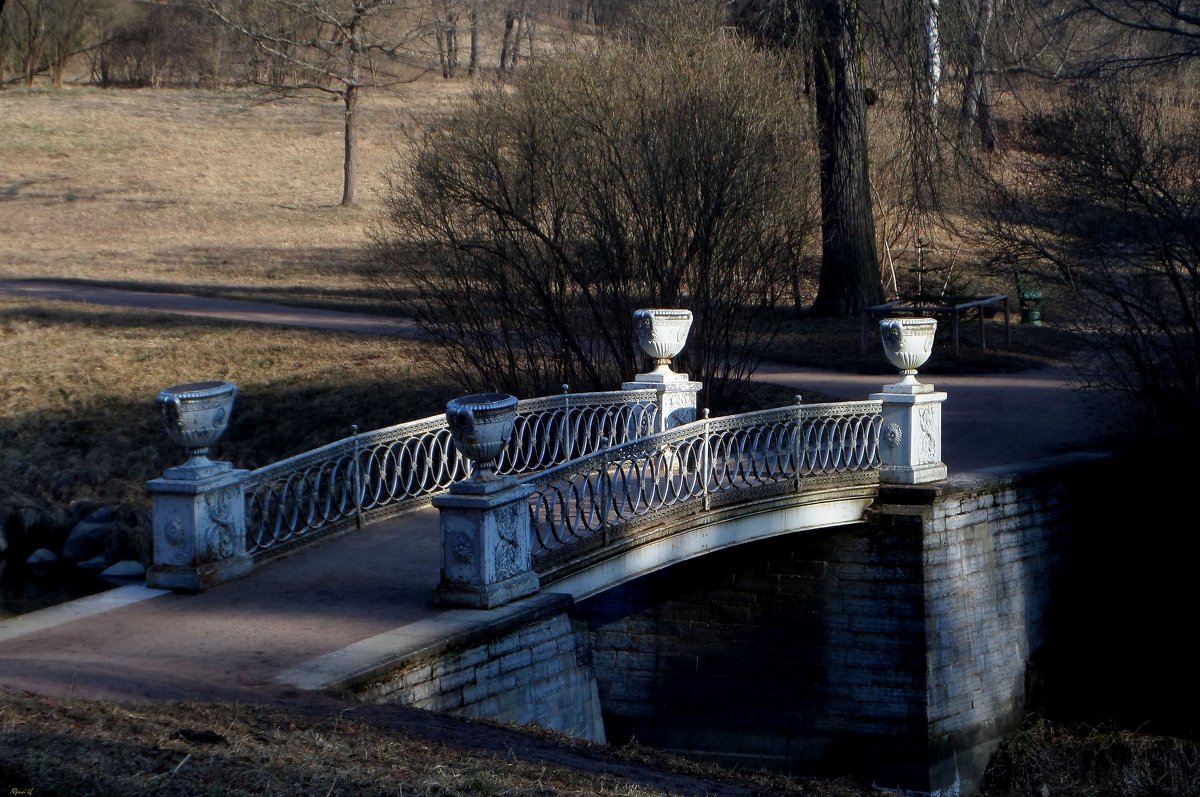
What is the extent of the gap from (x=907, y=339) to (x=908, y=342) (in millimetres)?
42

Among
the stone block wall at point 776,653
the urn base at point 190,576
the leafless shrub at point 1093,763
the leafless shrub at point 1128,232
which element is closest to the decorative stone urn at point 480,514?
the urn base at point 190,576

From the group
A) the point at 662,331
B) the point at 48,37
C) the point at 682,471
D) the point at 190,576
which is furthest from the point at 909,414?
the point at 48,37

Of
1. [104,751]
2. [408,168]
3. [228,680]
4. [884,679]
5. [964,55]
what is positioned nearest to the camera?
[104,751]

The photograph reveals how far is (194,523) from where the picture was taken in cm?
907

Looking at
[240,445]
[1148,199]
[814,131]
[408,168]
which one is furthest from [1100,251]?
[240,445]

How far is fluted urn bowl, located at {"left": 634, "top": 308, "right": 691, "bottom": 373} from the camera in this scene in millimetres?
12734

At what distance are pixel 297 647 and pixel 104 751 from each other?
2.55 metres

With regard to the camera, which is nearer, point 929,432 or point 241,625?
Result: point 241,625

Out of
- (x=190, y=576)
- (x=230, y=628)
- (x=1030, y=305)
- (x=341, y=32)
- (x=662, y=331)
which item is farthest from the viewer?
(x=341, y=32)

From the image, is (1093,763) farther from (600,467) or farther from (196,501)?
(196,501)

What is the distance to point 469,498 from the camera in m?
8.66

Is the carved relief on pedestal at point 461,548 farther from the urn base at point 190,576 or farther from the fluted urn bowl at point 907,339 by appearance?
the fluted urn bowl at point 907,339

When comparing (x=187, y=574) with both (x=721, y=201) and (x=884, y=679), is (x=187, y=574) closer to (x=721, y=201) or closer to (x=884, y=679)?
(x=884, y=679)

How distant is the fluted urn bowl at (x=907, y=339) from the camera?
12.2 meters
